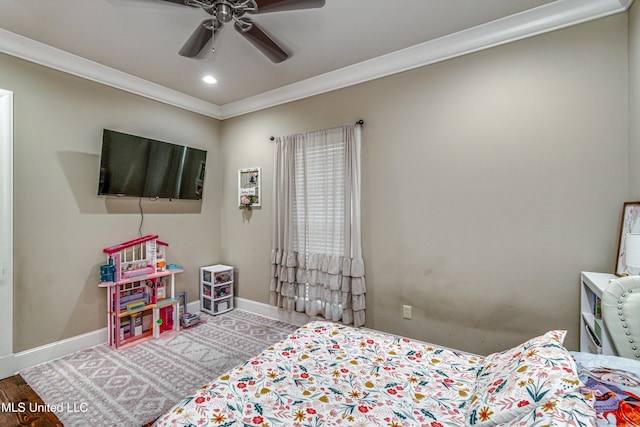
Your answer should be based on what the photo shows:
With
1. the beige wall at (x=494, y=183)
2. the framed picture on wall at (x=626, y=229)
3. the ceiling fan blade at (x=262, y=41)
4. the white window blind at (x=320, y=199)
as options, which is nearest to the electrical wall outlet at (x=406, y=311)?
the beige wall at (x=494, y=183)

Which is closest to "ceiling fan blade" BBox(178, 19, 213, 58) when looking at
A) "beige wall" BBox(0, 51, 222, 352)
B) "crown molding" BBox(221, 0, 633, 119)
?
"crown molding" BBox(221, 0, 633, 119)

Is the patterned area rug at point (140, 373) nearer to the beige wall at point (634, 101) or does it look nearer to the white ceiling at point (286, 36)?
the white ceiling at point (286, 36)

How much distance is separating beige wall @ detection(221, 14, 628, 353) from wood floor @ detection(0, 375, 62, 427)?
2.60 metres

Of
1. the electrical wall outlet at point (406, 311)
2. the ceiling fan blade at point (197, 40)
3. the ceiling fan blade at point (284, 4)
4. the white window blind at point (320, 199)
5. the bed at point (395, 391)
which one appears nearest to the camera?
the bed at point (395, 391)

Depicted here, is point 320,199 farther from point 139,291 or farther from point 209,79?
point 139,291

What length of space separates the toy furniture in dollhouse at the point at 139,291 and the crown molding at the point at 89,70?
5.55 feet

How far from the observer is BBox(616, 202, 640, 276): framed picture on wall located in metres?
1.76

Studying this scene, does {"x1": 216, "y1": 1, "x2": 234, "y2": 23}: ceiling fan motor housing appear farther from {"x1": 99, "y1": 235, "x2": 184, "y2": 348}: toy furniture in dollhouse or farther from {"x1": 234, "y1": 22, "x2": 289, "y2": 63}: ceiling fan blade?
{"x1": 99, "y1": 235, "x2": 184, "y2": 348}: toy furniture in dollhouse

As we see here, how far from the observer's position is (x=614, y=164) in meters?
1.97

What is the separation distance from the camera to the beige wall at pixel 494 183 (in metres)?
2.02

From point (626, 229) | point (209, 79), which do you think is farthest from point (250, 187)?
point (626, 229)

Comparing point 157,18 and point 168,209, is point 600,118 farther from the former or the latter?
point 168,209

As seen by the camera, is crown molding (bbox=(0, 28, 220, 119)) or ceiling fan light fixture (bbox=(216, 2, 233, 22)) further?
crown molding (bbox=(0, 28, 220, 119))

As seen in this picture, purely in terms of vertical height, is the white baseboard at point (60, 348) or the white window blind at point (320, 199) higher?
the white window blind at point (320, 199)
